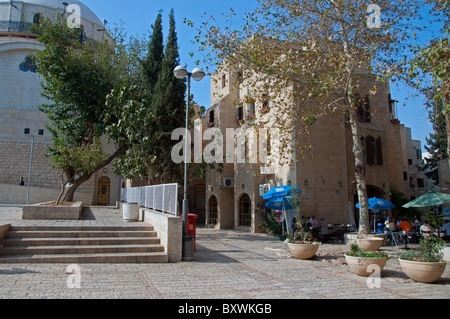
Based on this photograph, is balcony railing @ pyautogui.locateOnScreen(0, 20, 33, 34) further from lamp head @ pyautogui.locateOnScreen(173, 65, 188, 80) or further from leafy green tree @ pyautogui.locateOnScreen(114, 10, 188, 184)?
lamp head @ pyautogui.locateOnScreen(173, 65, 188, 80)

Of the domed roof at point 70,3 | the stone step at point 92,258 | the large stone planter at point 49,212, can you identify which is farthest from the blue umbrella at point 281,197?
the domed roof at point 70,3

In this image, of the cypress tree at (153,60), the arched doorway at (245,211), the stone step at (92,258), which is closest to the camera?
the stone step at (92,258)

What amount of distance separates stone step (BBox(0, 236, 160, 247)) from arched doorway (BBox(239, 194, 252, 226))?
12.0 m

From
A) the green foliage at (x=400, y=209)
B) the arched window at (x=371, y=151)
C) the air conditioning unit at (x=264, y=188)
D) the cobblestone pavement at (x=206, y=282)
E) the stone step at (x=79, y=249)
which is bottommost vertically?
the cobblestone pavement at (x=206, y=282)

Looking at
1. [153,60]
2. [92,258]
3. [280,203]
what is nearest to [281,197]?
[280,203]

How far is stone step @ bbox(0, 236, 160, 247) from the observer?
866cm

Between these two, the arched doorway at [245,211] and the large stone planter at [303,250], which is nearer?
the large stone planter at [303,250]

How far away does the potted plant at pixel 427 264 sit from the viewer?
7.09 meters

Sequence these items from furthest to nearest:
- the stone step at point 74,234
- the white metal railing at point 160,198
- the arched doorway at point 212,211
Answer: the arched doorway at point 212,211
the white metal railing at point 160,198
the stone step at point 74,234

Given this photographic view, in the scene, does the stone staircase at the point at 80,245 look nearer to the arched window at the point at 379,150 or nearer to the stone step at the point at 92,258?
the stone step at the point at 92,258

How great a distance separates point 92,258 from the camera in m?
8.38

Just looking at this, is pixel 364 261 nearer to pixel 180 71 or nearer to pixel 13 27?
pixel 180 71

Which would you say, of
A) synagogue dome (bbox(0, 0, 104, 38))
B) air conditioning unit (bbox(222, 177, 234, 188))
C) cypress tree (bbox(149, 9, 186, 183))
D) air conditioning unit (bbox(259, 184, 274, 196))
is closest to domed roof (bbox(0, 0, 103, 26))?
synagogue dome (bbox(0, 0, 104, 38))
